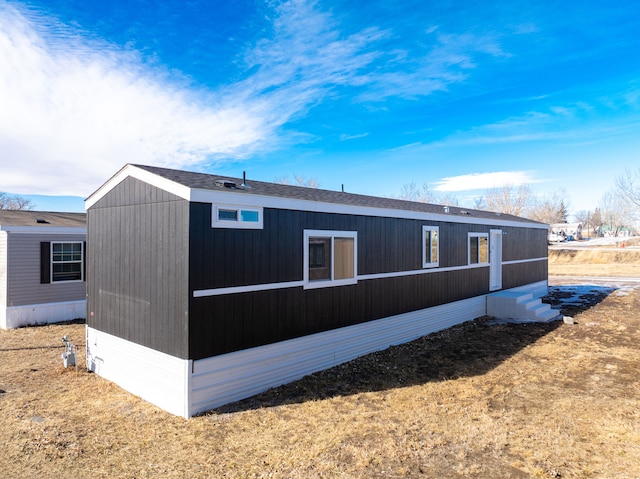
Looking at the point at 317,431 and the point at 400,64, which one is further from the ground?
the point at 400,64

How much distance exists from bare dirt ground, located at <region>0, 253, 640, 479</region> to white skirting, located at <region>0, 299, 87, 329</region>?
3006mm

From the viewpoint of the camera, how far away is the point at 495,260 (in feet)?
42.0

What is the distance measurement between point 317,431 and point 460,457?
166 cm

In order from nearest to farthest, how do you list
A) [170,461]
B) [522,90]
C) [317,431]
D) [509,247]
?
[170,461] < [317,431] < [509,247] < [522,90]

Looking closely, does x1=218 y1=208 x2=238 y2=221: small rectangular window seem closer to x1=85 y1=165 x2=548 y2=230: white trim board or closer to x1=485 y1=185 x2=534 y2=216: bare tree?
x1=85 y1=165 x2=548 y2=230: white trim board

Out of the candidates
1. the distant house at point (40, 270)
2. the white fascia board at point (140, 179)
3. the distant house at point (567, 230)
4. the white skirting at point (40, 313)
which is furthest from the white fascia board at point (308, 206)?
the distant house at point (567, 230)

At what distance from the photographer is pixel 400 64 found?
1474 cm

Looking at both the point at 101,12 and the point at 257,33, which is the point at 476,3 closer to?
the point at 257,33

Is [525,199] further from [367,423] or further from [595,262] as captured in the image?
[367,423]

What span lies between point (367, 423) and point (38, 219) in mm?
11787

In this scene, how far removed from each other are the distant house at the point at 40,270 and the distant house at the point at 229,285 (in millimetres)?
4616

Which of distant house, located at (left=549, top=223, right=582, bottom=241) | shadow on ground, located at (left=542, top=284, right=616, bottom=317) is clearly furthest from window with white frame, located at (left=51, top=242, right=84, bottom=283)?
distant house, located at (left=549, top=223, right=582, bottom=241)

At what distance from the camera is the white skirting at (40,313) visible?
33.9 ft

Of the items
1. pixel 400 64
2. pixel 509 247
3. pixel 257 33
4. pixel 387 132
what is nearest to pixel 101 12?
pixel 257 33
